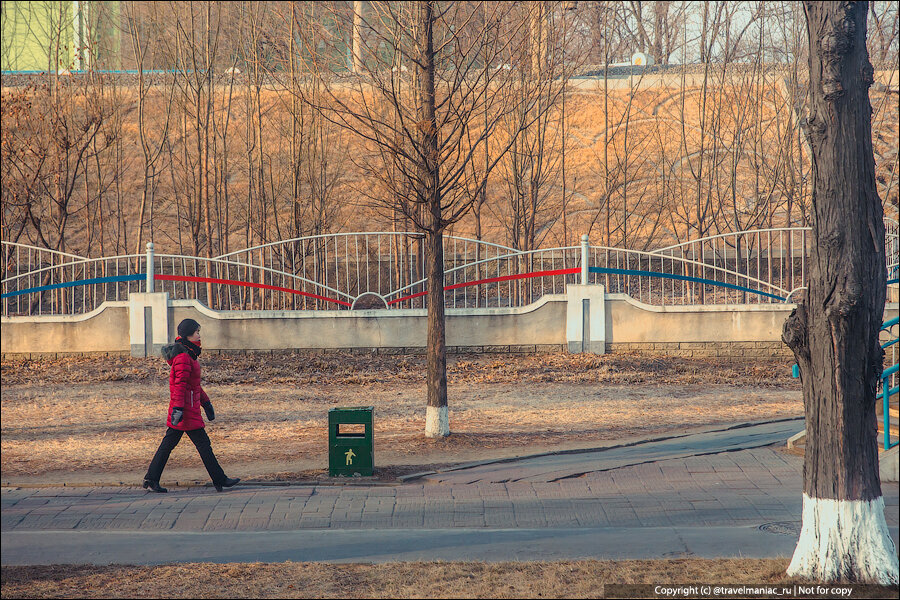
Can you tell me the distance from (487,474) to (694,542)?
266cm

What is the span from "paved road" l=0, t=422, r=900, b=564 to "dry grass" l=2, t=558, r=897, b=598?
211 mm

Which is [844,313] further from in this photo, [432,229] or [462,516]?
[432,229]

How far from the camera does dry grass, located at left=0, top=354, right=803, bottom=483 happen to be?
9.23 meters

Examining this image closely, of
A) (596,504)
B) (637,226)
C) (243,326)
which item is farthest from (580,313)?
(637,226)

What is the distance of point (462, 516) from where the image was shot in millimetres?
6730

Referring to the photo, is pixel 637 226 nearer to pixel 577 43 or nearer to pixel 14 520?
pixel 577 43

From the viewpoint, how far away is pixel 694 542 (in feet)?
19.1

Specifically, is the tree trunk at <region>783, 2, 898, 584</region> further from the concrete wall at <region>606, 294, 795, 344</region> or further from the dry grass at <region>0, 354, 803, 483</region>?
the concrete wall at <region>606, 294, 795, 344</region>

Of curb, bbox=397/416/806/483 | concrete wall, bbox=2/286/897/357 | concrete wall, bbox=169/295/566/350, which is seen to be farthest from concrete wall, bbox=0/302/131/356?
curb, bbox=397/416/806/483

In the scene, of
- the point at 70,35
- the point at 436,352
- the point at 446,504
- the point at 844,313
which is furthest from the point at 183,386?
the point at 70,35

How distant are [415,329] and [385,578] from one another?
10.5 metres

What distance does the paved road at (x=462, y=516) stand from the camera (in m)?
5.71

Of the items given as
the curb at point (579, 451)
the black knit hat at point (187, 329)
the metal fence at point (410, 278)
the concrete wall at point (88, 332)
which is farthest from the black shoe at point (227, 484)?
the concrete wall at point (88, 332)

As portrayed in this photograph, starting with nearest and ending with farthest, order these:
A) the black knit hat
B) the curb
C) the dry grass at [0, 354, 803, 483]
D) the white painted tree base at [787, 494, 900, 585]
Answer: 1. the white painted tree base at [787, 494, 900, 585]
2. the black knit hat
3. the curb
4. the dry grass at [0, 354, 803, 483]
